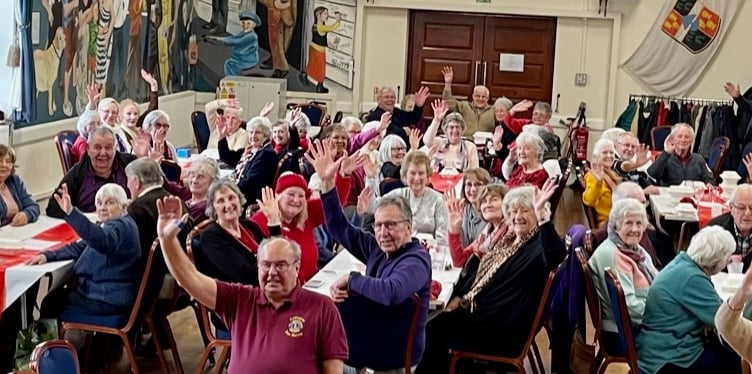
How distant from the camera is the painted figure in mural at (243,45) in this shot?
13906 millimetres

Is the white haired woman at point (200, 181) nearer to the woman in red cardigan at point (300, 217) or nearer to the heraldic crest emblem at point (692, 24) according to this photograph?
the woman in red cardigan at point (300, 217)

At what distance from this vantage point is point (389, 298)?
4184 millimetres

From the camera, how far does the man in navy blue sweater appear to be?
422 cm

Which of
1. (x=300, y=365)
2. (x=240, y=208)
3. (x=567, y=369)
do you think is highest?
(x=240, y=208)

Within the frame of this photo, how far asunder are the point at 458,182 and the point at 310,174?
3.69 ft

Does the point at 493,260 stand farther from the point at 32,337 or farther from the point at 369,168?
the point at 369,168

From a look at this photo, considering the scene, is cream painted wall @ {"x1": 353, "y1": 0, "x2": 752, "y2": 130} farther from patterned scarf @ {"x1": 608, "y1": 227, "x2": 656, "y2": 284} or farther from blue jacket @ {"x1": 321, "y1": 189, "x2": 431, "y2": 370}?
blue jacket @ {"x1": 321, "y1": 189, "x2": 431, "y2": 370}

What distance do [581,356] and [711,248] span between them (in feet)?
5.15

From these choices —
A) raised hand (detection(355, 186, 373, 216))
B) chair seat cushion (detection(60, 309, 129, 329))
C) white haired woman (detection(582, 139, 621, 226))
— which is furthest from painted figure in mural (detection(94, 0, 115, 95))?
chair seat cushion (detection(60, 309, 129, 329))

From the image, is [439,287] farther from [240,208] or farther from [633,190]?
[633,190]

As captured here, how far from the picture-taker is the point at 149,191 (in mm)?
5598

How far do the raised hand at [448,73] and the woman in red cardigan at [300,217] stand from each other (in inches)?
294

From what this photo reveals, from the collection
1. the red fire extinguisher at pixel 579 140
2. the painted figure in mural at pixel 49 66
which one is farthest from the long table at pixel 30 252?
the red fire extinguisher at pixel 579 140

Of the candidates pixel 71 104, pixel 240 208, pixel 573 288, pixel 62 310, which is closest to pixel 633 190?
pixel 573 288
